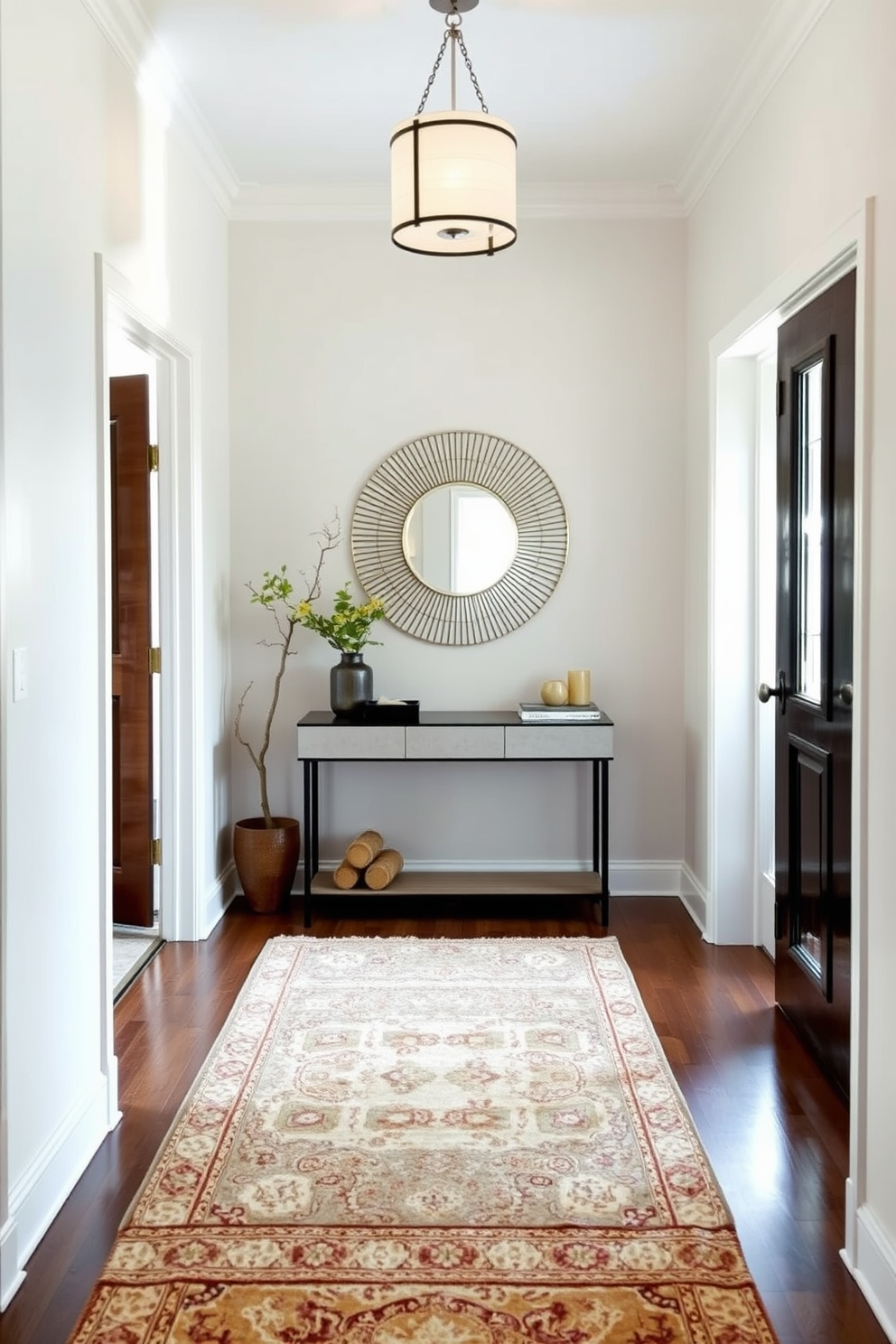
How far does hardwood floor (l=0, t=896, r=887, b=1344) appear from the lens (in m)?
2.12

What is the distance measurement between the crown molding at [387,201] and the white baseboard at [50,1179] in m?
3.47

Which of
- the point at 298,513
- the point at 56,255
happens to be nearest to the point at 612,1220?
the point at 56,255

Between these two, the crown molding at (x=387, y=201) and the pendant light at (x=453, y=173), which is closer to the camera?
the pendant light at (x=453, y=173)

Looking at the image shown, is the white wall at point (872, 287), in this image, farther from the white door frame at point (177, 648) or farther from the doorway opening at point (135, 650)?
the doorway opening at point (135, 650)

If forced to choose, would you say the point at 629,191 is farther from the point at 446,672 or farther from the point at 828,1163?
the point at 828,1163

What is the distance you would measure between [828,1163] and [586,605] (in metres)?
2.67

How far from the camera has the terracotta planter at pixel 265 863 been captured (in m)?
4.54

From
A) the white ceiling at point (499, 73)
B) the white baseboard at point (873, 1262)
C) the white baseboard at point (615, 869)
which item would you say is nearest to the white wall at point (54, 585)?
the white ceiling at point (499, 73)

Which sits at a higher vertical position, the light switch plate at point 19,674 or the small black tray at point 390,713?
the light switch plate at point 19,674

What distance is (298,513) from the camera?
4855mm

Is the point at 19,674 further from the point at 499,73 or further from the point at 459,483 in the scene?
the point at 459,483

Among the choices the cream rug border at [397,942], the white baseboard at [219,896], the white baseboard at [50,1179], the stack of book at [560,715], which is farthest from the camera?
the stack of book at [560,715]

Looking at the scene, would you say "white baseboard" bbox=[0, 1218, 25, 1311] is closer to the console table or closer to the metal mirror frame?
the console table

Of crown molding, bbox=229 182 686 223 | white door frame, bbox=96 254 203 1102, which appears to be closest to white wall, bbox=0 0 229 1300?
white door frame, bbox=96 254 203 1102
